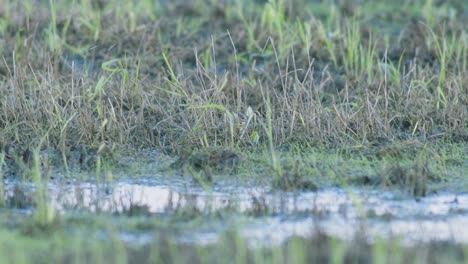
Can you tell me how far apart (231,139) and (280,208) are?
44.0 inches

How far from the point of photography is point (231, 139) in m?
5.36

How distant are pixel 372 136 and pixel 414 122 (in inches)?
15.8

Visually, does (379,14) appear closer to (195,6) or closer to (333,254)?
(195,6)

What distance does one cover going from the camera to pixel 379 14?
27.5 ft

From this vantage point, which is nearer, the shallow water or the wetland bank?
the wetland bank

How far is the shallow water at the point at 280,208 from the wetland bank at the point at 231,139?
0.04 feet

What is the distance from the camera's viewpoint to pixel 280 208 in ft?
14.1

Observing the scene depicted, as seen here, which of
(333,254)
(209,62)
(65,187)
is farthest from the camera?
(209,62)

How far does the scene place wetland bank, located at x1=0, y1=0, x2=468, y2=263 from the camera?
3.79 m

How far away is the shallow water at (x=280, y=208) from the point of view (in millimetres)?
3912

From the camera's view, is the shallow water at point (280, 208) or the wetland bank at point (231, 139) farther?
the shallow water at point (280, 208)

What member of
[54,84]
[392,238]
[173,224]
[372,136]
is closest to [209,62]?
[54,84]

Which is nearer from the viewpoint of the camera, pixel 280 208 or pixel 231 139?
pixel 280 208

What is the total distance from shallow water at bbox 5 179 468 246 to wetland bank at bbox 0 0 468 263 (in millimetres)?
13
